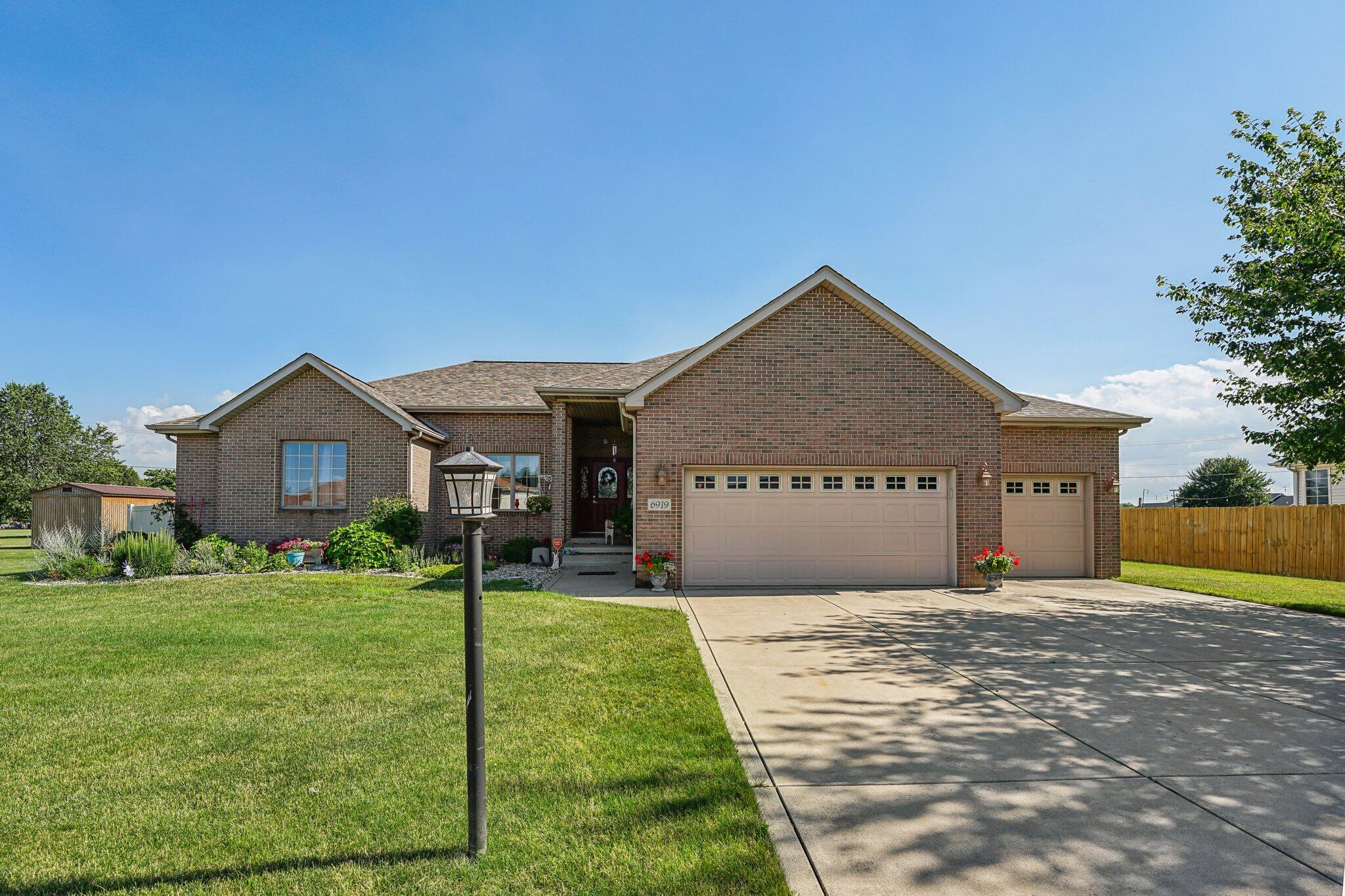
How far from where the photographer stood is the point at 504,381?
19625mm

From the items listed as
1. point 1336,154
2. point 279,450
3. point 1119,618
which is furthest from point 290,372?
point 1336,154

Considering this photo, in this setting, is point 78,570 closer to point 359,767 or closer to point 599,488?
point 599,488

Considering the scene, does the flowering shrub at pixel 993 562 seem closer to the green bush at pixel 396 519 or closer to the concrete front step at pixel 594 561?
the concrete front step at pixel 594 561

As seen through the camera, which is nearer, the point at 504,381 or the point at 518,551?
the point at 518,551

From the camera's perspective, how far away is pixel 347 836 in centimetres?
338

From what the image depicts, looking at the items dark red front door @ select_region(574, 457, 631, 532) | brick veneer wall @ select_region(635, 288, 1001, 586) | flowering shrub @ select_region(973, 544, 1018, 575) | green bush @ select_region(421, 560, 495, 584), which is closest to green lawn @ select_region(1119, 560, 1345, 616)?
flowering shrub @ select_region(973, 544, 1018, 575)

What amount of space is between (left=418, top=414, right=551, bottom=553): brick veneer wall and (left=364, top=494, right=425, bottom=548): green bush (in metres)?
1.66

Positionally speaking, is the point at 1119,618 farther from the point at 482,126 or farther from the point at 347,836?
the point at 482,126

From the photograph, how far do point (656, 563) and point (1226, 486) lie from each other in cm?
4152

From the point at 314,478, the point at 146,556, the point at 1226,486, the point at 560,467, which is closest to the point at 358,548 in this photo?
the point at 314,478

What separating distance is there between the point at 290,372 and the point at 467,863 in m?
15.4

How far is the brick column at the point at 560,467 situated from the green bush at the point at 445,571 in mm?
1809

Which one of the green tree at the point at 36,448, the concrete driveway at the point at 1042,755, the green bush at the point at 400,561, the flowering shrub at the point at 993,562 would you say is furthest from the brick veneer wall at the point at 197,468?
the green tree at the point at 36,448

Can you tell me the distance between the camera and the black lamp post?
10.7 ft
